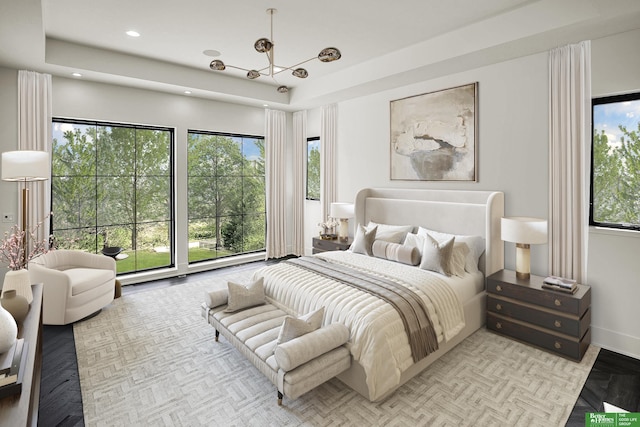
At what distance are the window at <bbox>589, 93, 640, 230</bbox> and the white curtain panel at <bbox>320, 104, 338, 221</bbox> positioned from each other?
11.7ft

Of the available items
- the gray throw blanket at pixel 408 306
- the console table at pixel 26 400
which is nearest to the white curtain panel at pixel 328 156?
the gray throw blanket at pixel 408 306

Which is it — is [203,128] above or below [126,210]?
above

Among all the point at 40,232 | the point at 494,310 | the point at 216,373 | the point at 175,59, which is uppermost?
the point at 175,59

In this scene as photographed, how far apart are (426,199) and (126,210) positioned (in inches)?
207

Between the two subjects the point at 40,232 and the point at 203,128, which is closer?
the point at 40,232

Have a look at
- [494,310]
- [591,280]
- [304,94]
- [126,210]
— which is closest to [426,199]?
[494,310]

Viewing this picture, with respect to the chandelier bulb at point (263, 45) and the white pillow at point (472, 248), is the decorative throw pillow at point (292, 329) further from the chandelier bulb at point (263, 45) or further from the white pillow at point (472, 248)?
the chandelier bulb at point (263, 45)

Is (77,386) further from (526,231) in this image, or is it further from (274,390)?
(526,231)

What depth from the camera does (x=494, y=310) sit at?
337cm

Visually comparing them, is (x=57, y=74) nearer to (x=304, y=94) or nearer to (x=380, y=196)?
(x=304, y=94)

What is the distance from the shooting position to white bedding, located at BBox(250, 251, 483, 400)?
2.34 metres

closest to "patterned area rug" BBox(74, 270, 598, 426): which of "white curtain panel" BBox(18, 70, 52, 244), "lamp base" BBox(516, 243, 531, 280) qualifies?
"lamp base" BBox(516, 243, 531, 280)

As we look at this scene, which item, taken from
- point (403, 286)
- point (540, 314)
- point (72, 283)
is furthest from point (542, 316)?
point (72, 283)

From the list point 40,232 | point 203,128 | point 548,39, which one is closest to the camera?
point 548,39
